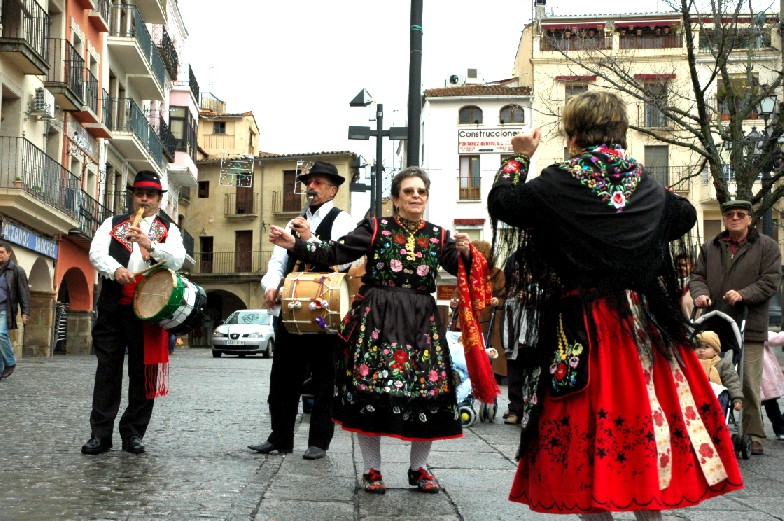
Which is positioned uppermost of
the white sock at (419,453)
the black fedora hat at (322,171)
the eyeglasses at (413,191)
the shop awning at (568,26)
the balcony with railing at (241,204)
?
the shop awning at (568,26)

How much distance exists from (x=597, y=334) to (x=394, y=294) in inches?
91.0

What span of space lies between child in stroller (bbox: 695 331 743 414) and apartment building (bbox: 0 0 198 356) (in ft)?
65.3

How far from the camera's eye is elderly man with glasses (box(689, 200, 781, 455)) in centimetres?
933

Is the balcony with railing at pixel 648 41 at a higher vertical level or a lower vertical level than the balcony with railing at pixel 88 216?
higher

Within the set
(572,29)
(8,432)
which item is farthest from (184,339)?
(8,432)

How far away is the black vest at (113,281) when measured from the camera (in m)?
7.82

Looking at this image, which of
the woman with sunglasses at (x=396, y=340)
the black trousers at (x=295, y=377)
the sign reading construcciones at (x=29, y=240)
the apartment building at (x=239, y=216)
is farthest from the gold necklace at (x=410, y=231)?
the apartment building at (x=239, y=216)

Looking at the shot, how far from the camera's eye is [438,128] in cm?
6388

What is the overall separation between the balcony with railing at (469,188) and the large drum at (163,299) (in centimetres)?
5493

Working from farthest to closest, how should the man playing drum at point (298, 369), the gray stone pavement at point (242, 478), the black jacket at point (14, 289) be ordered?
the black jacket at point (14, 289) → the man playing drum at point (298, 369) → the gray stone pavement at point (242, 478)

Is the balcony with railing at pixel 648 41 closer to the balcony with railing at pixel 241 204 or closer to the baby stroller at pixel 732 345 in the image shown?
the balcony with railing at pixel 241 204

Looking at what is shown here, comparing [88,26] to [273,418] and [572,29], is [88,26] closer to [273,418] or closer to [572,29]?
[273,418]

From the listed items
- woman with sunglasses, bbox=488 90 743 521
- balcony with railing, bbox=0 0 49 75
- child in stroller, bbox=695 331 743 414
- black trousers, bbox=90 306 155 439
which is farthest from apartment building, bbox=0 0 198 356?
woman with sunglasses, bbox=488 90 743 521

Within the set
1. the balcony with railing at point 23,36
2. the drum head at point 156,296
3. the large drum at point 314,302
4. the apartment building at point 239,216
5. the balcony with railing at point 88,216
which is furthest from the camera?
the apartment building at point 239,216
